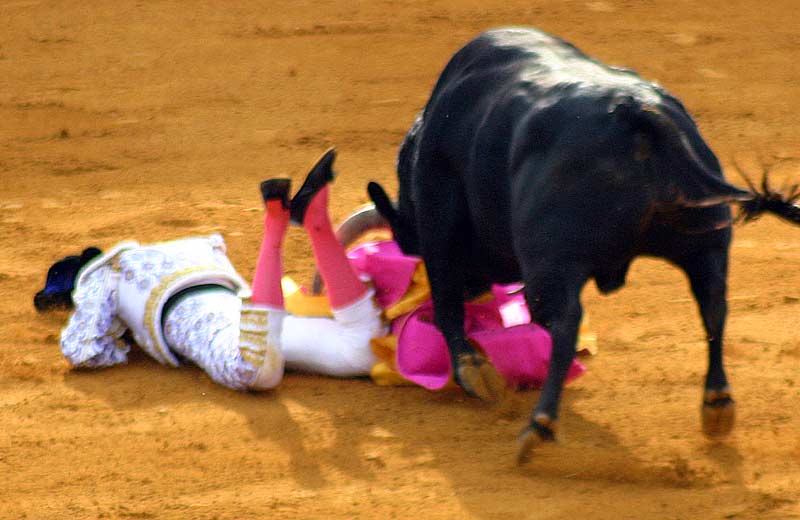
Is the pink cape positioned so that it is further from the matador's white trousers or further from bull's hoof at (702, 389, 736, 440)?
bull's hoof at (702, 389, 736, 440)

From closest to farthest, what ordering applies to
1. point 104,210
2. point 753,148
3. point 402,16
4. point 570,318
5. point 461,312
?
point 570,318, point 461,312, point 104,210, point 753,148, point 402,16

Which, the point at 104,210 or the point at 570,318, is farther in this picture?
the point at 104,210

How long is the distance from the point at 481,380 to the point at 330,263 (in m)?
0.83

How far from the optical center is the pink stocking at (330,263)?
5.14 meters

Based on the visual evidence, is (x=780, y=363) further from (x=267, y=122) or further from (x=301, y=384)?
(x=267, y=122)

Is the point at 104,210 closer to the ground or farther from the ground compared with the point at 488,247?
closer to the ground

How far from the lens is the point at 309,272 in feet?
21.4

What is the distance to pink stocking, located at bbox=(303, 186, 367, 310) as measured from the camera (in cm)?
514

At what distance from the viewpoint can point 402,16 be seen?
32.1 feet

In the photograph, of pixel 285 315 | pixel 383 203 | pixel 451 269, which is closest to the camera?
pixel 451 269

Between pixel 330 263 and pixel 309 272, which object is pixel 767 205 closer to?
pixel 330 263

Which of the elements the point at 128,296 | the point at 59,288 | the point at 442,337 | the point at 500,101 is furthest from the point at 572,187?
the point at 59,288

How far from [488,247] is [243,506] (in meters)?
1.25

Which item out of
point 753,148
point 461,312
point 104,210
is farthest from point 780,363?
point 104,210
